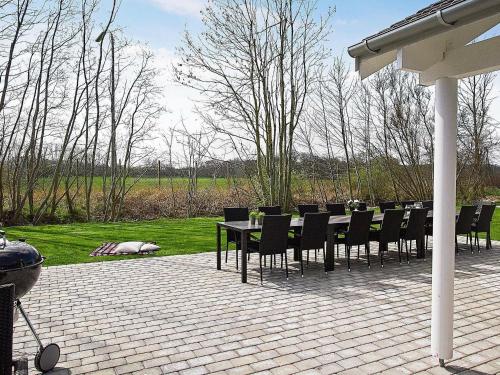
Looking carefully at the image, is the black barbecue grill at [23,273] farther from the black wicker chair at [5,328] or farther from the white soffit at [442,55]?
the white soffit at [442,55]

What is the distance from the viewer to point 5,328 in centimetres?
200

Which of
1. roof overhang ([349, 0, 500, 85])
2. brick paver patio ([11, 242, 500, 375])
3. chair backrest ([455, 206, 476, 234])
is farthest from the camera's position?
chair backrest ([455, 206, 476, 234])

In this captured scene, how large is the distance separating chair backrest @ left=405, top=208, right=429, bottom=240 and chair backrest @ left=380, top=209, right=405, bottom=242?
30 centimetres

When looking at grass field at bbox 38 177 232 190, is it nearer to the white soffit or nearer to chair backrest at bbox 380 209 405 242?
chair backrest at bbox 380 209 405 242

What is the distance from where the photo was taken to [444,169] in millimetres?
2592

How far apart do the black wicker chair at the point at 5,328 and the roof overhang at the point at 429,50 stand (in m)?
2.39

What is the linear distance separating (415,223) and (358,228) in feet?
3.69

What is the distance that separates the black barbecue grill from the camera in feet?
8.14

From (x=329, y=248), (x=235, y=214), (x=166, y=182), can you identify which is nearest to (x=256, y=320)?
(x=329, y=248)

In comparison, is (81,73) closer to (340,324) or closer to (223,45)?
(223,45)

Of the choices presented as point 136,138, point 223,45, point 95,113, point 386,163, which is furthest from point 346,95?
point 95,113

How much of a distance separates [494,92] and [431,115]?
301cm

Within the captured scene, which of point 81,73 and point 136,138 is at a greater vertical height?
point 81,73

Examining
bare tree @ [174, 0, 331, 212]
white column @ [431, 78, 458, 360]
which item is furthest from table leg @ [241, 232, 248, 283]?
bare tree @ [174, 0, 331, 212]
